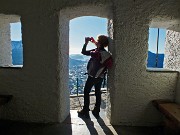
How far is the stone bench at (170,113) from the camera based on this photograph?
8.09ft

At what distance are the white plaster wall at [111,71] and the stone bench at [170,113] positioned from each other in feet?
0.57

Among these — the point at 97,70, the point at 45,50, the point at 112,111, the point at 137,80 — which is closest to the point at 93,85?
the point at 97,70

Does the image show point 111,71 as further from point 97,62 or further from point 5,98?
point 5,98

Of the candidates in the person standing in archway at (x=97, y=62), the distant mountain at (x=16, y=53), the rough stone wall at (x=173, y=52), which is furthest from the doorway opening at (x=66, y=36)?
the rough stone wall at (x=173, y=52)

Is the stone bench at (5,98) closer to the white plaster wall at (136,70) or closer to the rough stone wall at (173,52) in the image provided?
the white plaster wall at (136,70)

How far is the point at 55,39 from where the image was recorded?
10.2ft

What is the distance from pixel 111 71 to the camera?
10.5 feet

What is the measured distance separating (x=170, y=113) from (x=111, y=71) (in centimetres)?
114

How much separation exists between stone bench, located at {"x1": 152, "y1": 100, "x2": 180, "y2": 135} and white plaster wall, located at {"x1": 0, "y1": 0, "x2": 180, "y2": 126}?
174 millimetres

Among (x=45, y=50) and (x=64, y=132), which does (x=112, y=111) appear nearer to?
(x=64, y=132)

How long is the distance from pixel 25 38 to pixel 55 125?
162 centimetres

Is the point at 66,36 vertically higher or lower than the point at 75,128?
higher

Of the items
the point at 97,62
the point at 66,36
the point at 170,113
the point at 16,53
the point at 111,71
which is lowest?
the point at 170,113

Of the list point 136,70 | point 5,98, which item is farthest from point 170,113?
point 5,98
